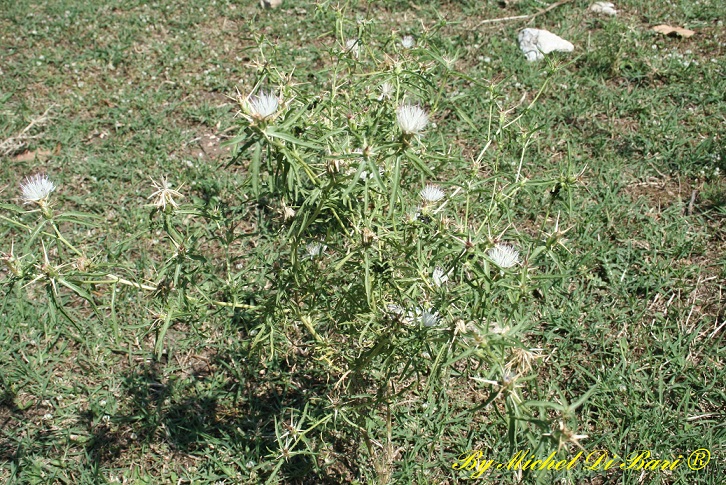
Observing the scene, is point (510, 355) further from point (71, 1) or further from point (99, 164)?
point (71, 1)

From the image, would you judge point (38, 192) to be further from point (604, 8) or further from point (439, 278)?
point (604, 8)

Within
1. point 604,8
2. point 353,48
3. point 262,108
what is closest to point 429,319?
point 262,108

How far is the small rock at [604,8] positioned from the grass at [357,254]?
15 centimetres

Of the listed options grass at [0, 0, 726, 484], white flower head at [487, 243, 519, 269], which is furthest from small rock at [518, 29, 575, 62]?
white flower head at [487, 243, 519, 269]

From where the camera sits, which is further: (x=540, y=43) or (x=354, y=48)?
(x=540, y=43)

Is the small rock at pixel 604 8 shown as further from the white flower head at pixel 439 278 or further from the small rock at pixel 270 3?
the white flower head at pixel 439 278

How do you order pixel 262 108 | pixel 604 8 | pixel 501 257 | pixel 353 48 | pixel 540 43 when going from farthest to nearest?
pixel 604 8 → pixel 540 43 → pixel 353 48 → pixel 501 257 → pixel 262 108

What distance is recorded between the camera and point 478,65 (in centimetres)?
463

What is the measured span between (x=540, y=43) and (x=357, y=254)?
3.39 m

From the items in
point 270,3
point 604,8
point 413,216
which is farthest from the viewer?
point 270,3

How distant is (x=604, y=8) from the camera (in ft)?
16.3

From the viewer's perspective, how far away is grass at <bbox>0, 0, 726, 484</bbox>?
1807 mm

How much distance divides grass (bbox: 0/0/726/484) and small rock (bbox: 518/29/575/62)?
0.14 meters

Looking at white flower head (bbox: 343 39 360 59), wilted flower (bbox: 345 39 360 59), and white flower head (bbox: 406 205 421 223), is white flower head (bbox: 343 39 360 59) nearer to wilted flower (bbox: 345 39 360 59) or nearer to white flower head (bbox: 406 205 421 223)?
wilted flower (bbox: 345 39 360 59)
